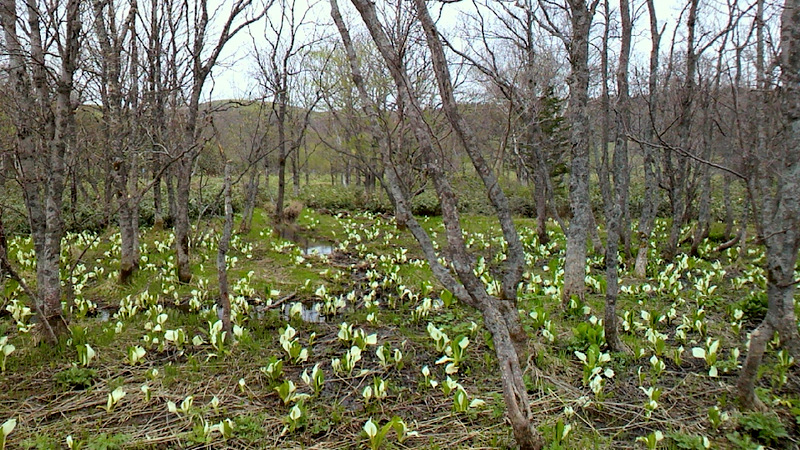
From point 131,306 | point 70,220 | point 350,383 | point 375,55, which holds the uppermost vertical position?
point 375,55

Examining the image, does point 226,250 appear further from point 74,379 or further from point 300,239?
point 300,239

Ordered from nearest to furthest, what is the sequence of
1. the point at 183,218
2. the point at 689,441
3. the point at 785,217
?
the point at 689,441 → the point at 785,217 → the point at 183,218

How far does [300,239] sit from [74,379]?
8.63m

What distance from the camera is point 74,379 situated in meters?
4.03

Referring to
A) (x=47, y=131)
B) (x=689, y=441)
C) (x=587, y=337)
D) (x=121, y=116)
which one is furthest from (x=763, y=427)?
(x=121, y=116)

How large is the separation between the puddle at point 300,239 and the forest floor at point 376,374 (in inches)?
168

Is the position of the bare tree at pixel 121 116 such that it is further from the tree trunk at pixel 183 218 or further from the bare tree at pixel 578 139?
the bare tree at pixel 578 139

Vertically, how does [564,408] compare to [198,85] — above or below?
below

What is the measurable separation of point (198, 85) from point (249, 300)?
10.0 ft

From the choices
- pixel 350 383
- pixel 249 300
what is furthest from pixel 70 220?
pixel 350 383

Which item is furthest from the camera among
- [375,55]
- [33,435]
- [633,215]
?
[633,215]

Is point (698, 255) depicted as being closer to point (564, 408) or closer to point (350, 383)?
point (564, 408)

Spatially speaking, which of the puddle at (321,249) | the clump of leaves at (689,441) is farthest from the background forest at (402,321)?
the puddle at (321,249)

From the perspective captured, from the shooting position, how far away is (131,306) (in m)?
5.79
